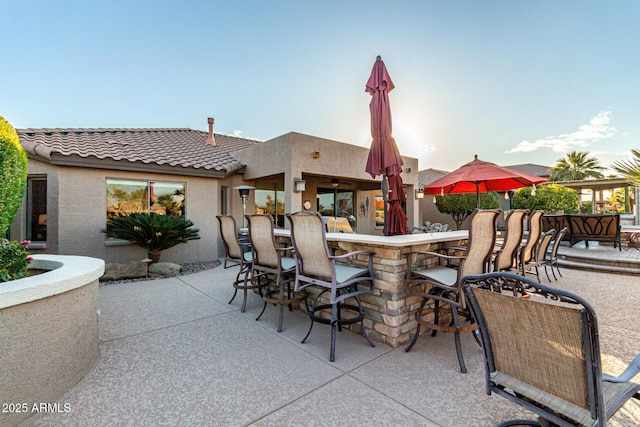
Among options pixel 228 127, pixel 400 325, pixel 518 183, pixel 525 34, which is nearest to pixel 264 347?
pixel 400 325

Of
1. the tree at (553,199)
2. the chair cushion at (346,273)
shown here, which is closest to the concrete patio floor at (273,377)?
the chair cushion at (346,273)

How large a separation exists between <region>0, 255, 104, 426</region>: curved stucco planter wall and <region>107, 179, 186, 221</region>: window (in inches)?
244

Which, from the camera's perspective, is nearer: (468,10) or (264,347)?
(264,347)

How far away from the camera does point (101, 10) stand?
7566mm

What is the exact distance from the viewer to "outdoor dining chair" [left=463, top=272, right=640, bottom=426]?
1252 mm

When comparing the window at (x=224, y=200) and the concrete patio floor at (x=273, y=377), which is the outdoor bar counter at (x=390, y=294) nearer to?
the concrete patio floor at (x=273, y=377)

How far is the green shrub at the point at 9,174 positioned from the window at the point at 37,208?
6.31 metres

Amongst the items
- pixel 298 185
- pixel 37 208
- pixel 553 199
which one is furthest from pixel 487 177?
pixel 37 208

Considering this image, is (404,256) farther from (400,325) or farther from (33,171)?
(33,171)

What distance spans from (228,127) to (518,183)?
41.5 ft

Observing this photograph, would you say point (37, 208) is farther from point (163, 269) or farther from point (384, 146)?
point (384, 146)

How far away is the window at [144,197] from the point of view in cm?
793

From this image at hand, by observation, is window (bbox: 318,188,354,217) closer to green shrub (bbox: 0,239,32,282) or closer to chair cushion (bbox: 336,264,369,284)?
chair cushion (bbox: 336,264,369,284)

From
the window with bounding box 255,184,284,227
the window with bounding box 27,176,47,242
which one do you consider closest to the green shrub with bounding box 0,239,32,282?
the window with bounding box 27,176,47,242
